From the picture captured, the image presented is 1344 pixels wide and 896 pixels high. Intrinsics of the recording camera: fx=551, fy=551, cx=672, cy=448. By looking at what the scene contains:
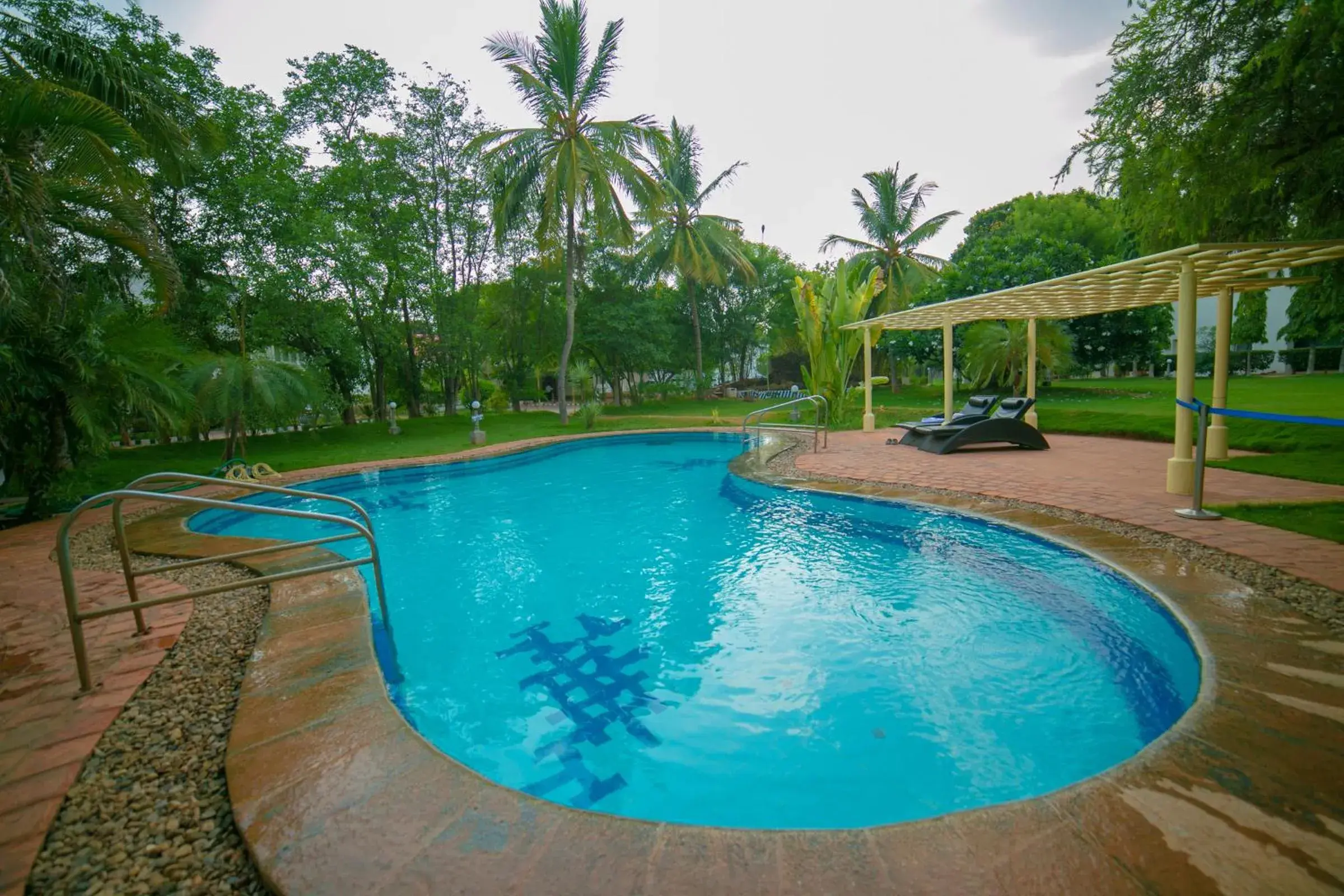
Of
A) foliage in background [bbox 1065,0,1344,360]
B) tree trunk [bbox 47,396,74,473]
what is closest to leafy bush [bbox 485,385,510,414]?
tree trunk [bbox 47,396,74,473]

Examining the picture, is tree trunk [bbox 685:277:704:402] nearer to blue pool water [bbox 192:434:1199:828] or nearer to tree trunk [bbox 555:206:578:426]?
tree trunk [bbox 555:206:578:426]

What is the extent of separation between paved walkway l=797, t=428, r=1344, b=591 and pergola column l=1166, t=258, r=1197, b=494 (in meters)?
0.21

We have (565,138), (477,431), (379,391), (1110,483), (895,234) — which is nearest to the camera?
(1110,483)

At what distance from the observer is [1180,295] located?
611 cm

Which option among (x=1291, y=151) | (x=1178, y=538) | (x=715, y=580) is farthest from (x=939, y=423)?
(x=715, y=580)

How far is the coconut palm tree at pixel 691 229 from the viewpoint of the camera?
2378cm

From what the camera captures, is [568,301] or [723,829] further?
[568,301]

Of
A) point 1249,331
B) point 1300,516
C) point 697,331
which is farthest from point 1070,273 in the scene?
point 1300,516

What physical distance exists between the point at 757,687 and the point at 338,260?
645 inches

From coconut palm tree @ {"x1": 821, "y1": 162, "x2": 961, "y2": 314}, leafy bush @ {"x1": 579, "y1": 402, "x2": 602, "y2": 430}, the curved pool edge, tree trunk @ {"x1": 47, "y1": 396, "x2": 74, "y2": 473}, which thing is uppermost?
coconut palm tree @ {"x1": 821, "y1": 162, "x2": 961, "y2": 314}

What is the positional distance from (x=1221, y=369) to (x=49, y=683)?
11939mm

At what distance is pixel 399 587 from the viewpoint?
5594 millimetres

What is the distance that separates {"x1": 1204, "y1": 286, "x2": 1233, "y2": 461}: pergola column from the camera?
24.2 feet

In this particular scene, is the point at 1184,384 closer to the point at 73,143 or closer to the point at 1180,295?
the point at 1180,295
